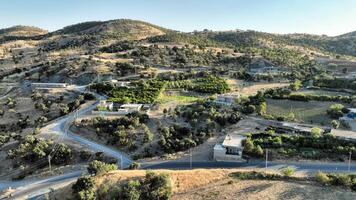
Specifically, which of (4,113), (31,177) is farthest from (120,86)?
(31,177)

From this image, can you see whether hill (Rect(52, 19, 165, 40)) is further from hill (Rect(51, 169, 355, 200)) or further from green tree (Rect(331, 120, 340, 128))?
hill (Rect(51, 169, 355, 200))

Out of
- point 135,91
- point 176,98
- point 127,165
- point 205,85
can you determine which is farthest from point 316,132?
point 135,91

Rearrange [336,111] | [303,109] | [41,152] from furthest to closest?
[303,109]
[336,111]
[41,152]

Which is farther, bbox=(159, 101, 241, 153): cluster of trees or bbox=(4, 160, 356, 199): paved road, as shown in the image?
bbox=(159, 101, 241, 153): cluster of trees

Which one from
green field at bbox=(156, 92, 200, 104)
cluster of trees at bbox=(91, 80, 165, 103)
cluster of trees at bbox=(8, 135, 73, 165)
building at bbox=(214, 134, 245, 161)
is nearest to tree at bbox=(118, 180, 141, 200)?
building at bbox=(214, 134, 245, 161)

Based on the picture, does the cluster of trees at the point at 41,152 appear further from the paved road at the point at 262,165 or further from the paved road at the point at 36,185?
the paved road at the point at 262,165

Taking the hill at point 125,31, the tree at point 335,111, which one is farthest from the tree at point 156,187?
the hill at point 125,31

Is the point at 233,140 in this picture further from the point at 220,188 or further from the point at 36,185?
the point at 36,185

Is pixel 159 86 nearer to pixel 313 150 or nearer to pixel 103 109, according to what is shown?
pixel 103 109
